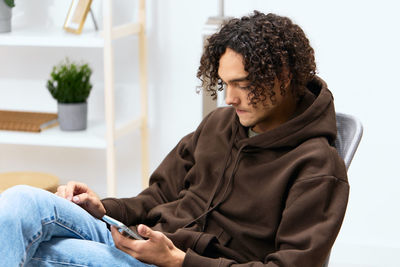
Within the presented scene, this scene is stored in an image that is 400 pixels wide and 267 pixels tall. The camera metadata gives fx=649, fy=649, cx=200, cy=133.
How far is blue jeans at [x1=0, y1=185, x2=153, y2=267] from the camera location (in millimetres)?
1230

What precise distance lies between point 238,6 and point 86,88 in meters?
0.65

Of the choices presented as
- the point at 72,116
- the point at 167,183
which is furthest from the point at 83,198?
the point at 72,116

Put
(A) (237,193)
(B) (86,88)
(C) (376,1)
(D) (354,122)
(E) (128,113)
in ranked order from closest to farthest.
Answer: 1. (A) (237,193)
2. (D) (354,122)
3. (C) (376,1)
4. (B) (86,88)
5. (E) (128,113)

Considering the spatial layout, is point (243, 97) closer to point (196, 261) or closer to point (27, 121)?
point (196, 261)

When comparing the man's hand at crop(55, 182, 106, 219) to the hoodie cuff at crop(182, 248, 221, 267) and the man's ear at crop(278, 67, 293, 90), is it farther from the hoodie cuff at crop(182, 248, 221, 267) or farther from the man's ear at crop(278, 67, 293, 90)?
the man's ear at crop(278, 67, 293, 90)

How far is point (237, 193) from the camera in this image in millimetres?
1431

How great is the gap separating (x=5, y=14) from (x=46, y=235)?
4.32ft

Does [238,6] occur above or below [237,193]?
above

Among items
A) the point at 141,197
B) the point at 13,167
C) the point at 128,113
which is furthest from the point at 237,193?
the point at 13,167

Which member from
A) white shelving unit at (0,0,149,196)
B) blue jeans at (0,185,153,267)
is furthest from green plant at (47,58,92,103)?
blue jeans at (0,185,153,267)

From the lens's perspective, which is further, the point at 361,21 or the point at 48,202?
the point at 361,21

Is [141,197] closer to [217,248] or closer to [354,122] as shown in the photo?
[217,248]

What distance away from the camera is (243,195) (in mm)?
1417

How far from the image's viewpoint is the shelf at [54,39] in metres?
2.29
